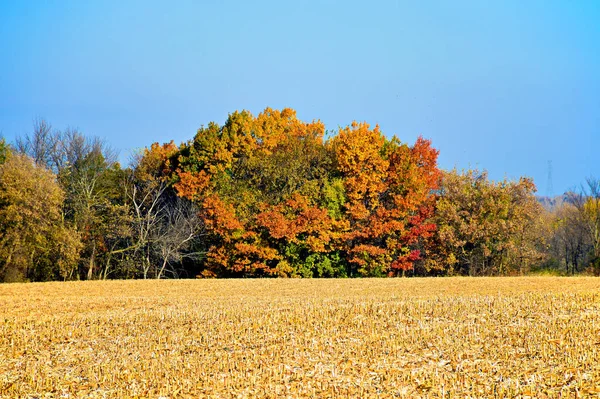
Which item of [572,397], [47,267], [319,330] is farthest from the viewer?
[47,267]

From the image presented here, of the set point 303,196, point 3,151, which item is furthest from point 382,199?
point 3,151

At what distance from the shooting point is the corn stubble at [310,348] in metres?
11.5

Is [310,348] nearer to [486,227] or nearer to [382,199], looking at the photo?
[382,199]

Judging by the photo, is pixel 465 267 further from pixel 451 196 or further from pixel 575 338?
pixel 575 338

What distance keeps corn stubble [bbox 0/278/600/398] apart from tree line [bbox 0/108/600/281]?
64.4 ft

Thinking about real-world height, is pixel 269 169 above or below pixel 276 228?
above

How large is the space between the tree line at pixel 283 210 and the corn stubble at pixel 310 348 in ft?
64.4

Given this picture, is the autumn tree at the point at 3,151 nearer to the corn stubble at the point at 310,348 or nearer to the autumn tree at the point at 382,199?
the corn stubble at the point at 310,348

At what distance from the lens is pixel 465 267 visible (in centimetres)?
4647

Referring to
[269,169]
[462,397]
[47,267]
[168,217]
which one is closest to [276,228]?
[269,169]

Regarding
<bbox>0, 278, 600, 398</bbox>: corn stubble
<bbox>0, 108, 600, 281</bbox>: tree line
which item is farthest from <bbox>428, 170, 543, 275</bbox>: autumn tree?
<bbox>0, 278, 600, 398</bbox>: corn stubble

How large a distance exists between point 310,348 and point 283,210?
1089 inches

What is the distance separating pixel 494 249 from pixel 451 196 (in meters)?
4.74

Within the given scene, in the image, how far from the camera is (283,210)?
41.6 meters
